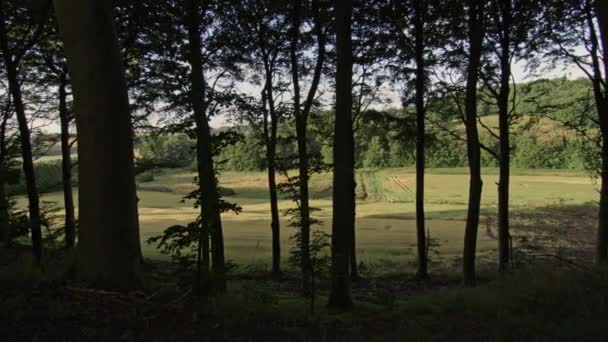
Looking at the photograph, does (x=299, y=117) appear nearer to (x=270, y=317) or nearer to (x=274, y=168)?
(x=274, y=168)

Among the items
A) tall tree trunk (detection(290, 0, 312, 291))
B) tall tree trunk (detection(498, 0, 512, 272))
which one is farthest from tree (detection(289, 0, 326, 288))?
tall tree trunk (detection(498, 0, 512, 272))

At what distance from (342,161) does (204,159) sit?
2840 mm

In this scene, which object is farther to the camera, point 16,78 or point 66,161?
point 66,161

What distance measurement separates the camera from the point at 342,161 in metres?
7.23

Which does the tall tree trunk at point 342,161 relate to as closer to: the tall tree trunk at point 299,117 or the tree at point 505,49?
the tall tree trunk at point 299,117

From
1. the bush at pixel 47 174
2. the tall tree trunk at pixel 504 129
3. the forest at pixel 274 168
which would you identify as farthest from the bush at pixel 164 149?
the tall tree trunk at pixel 504 129

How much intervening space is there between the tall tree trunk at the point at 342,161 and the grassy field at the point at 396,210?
2.14 meters

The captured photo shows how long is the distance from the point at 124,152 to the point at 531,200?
166ft

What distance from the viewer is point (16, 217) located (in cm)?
1030

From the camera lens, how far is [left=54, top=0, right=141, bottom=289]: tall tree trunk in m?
4.02

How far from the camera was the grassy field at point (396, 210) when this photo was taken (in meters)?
23.5

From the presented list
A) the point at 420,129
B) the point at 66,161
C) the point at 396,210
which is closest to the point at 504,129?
the point at 420,129

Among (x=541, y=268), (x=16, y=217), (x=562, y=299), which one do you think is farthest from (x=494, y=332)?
(x=16, y=217)

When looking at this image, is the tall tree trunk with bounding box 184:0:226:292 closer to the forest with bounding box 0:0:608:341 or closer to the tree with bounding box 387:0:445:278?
the forest with bounding box 0:0:608:341
